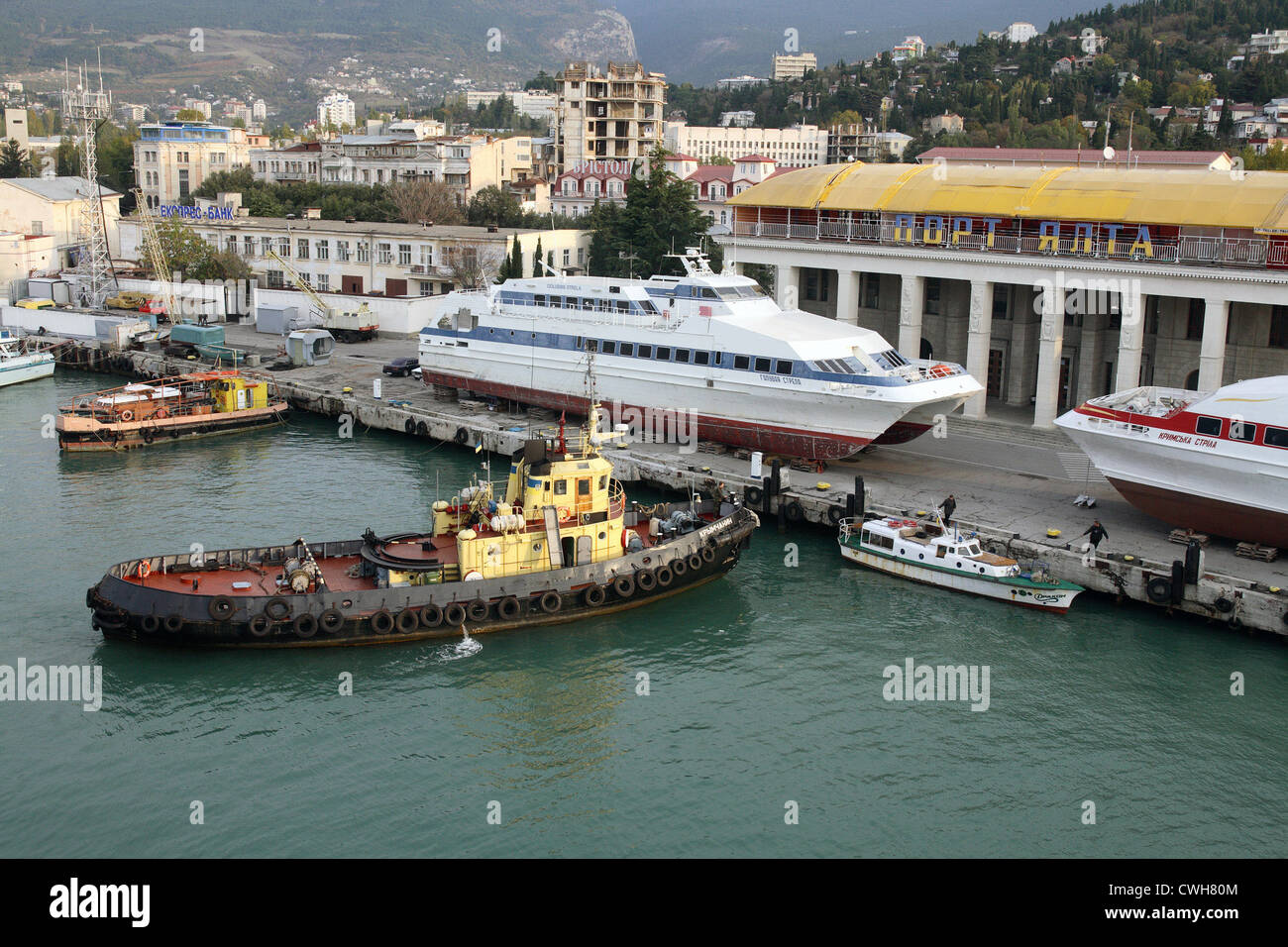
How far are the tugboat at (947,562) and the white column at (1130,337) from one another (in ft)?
29.9

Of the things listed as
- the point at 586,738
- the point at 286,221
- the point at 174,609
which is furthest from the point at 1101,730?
the point at 286,221

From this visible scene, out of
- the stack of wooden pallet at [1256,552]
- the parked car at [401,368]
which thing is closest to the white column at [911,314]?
the stack of wooden pallet at [1256,552]

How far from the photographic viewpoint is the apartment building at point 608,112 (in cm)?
9556

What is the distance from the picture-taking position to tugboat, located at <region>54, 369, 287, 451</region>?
121 feet

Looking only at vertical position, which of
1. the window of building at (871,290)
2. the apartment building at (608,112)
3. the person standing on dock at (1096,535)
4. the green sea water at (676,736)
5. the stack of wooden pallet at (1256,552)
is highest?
the apartment building at (608,112)

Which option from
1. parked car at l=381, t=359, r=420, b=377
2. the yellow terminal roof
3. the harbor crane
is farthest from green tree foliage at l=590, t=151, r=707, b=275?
the yellow terminal roof

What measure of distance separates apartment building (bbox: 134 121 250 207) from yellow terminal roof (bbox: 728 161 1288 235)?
207 feet

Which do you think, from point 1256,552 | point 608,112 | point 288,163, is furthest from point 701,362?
point 288,163

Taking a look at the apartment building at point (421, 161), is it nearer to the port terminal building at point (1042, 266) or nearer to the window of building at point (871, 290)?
the window of building at point (871, 290)

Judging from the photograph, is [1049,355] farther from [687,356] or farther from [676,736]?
[676,736]

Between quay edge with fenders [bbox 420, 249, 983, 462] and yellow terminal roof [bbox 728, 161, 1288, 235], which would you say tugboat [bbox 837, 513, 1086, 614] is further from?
yellow terminal roof [bbox 728, 161, 1288, 235]

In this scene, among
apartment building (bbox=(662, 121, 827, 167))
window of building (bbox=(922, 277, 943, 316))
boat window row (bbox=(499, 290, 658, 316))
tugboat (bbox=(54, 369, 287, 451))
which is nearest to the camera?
boat window row (bbox=(499, 290, 658, 316))

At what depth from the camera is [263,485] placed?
108 feet

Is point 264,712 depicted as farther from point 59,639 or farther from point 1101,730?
point 1101,730
